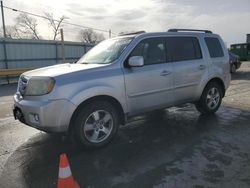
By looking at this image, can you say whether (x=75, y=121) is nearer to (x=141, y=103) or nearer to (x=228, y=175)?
(x=141, y=103)

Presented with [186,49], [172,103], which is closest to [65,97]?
[172,103]

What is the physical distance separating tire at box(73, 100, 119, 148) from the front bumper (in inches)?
8.5

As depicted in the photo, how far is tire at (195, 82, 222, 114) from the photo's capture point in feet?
22.9

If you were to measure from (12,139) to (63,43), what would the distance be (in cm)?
1712

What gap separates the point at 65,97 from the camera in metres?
4.56

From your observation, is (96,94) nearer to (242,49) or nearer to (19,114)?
(19,114)

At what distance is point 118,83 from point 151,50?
3.76 ft

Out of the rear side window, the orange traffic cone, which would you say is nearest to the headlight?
the orange traffic cone

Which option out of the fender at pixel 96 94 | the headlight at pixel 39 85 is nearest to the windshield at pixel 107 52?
the fender at pixel 96 94

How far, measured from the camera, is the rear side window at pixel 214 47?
22.8 feet

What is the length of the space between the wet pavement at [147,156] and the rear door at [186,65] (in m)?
0.73

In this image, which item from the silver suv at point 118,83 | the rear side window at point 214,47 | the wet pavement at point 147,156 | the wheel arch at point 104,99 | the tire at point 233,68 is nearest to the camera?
the wet pavement at point 147,156

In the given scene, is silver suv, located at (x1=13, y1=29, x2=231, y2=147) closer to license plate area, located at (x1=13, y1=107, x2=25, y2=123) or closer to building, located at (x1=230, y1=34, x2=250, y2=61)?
license plate area, located at (x1=13, y1=107, x2=25, y2=123)

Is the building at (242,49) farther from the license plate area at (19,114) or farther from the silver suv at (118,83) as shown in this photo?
the license plate area at (19,114)
